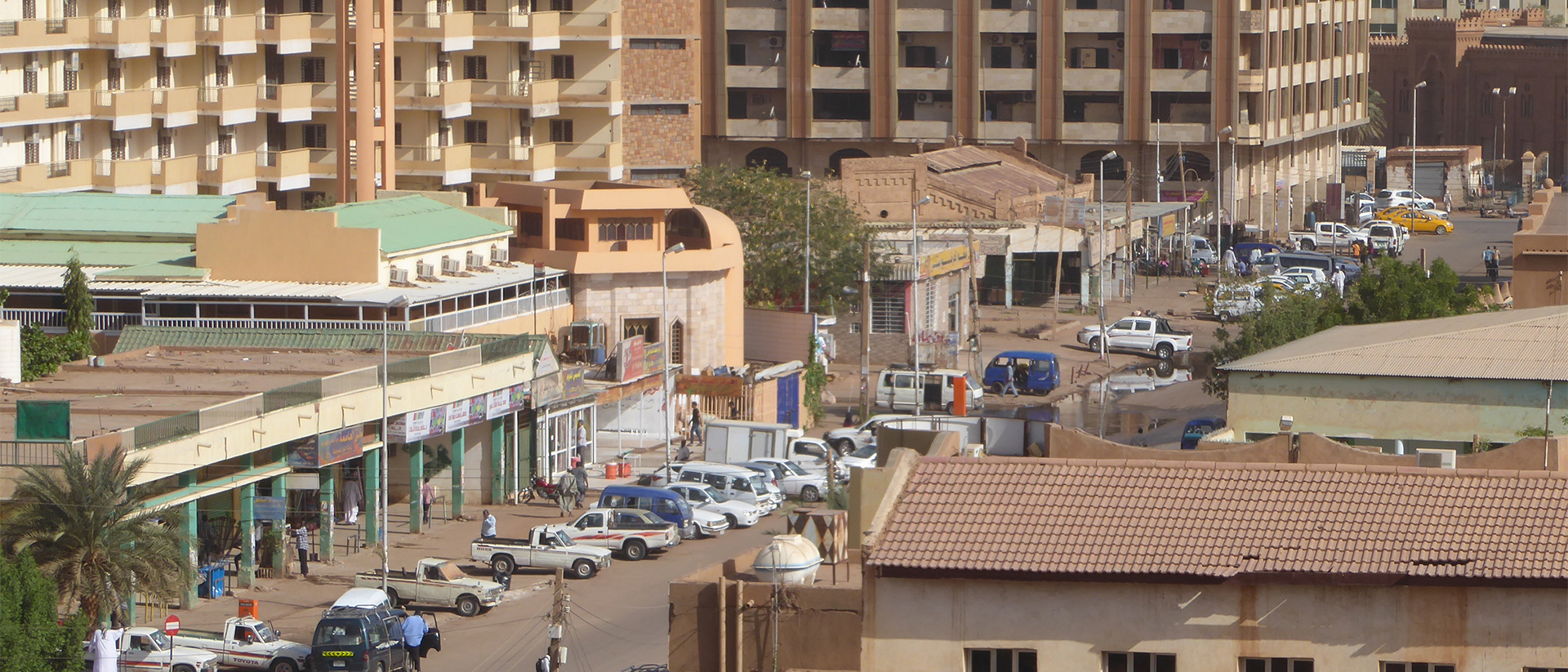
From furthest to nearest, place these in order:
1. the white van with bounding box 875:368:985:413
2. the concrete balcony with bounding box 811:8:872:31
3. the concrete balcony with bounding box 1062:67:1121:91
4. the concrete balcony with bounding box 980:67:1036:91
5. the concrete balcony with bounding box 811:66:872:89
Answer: the concrete balcony with bounding box 811:66:872:89, the concrete balcony with bounding box 811:8:872:31, the concrete balcony with bounding box 980:67:1036:91, the concrete balcony with bounding box 1062:67:1121:91, the white van with bounding box 875:368:985:413

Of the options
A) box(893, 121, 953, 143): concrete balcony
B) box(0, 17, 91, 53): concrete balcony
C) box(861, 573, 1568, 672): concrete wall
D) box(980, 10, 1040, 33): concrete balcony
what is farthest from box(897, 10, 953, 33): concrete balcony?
box(861, 573, 1568, 672): concrete wall

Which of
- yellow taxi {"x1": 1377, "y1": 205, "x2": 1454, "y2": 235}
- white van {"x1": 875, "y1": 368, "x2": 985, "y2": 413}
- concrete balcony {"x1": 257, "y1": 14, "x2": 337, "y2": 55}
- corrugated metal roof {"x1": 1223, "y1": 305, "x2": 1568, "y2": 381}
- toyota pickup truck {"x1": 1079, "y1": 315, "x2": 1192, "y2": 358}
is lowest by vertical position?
white van {"x1": 875, "y1": 368, "x2": 985, "y2": 413}

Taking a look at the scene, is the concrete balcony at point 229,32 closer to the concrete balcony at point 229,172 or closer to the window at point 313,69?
the window at point 313,69

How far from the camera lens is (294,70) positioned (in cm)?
7400

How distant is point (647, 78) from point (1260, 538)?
2626 inches

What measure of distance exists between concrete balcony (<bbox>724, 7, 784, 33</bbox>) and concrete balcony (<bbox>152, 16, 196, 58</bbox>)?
3411 centimetres

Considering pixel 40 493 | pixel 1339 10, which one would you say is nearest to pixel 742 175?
pixel 40 493

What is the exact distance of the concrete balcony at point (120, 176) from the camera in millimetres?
→ 66938

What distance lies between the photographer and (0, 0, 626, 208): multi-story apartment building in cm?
6631

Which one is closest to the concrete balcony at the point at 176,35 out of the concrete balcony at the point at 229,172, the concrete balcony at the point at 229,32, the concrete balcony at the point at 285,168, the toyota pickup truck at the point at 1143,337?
the concrete balcony at the point at 229,32

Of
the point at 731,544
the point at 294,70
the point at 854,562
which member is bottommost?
the point at 731,544

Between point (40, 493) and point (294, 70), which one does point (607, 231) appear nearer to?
point (294, 70)

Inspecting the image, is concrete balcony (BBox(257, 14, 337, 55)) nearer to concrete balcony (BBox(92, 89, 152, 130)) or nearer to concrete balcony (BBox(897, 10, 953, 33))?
concrete balcony (BBox(92, 89, 152, 130))

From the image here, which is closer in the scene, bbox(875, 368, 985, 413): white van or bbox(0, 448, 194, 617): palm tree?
bbox(0, 448, 194, 617): palm tree
